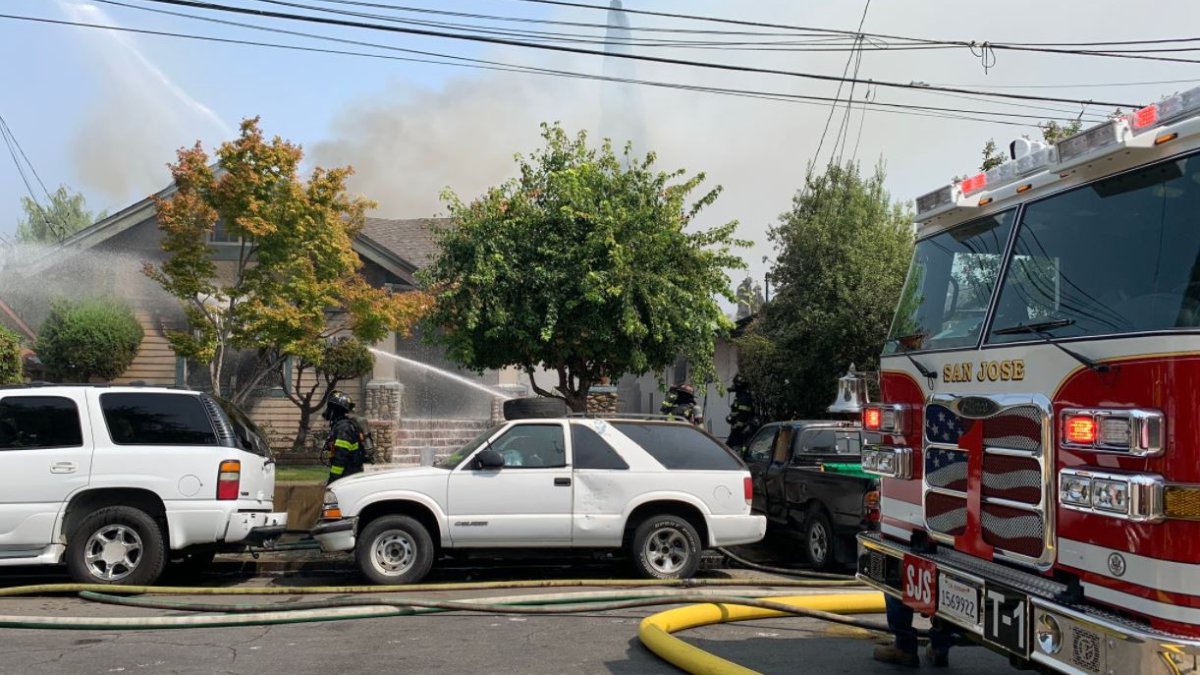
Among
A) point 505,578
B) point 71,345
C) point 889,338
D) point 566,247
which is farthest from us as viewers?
point 71,345

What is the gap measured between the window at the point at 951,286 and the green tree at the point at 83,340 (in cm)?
1806

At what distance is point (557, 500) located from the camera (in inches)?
391

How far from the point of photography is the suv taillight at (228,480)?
9492 millimetres

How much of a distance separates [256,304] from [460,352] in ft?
10.0

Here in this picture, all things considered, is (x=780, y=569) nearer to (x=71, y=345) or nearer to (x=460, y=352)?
(x=460, y=352)

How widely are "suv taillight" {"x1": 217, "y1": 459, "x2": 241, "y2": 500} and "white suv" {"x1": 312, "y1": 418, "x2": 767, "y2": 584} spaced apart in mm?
816

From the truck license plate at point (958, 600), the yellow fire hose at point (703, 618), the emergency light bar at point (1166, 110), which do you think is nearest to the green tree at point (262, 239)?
the yellow fire hose at point (703, 618)

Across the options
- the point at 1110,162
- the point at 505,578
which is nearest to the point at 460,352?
the point at 505,578

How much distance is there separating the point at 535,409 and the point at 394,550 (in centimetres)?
235

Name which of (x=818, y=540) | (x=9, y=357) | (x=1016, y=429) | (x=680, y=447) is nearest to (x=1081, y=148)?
(x=1016, y=429)

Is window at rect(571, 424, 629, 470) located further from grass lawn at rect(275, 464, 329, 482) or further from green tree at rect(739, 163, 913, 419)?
green tree at rect(739, 163, 913, 419)

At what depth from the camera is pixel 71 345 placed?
20.2m

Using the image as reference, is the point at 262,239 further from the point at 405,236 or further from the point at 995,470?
the point at 995,470

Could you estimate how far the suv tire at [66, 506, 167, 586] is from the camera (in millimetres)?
9211
